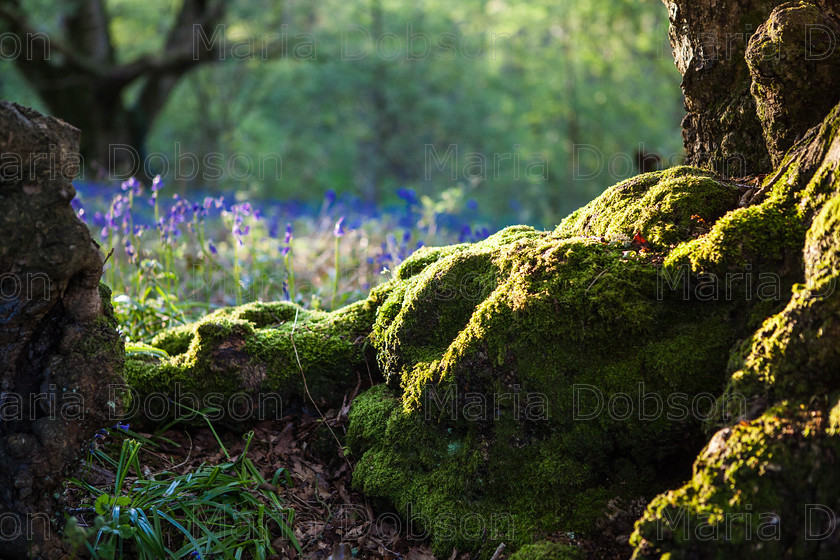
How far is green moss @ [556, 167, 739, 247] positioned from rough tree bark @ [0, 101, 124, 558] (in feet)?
5.99

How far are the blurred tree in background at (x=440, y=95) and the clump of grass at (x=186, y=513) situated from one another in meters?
14.4

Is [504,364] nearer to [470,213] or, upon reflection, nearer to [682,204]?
[682,204]

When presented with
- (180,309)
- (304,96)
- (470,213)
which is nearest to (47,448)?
(180,309)

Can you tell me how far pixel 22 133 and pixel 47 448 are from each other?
1.01 m
